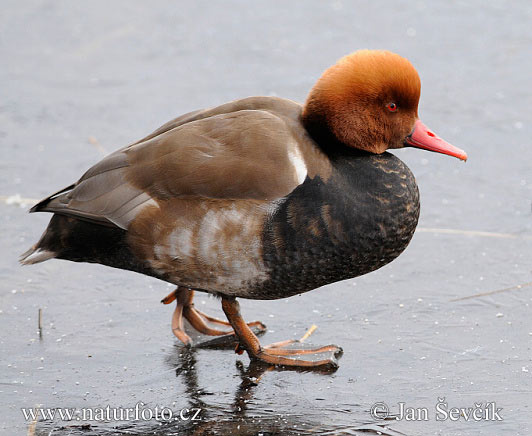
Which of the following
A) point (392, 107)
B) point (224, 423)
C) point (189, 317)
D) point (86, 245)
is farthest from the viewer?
point (189, 317)

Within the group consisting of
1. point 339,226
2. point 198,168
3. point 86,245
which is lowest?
point 86,245

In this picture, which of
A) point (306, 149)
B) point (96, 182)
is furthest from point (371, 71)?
point (96, 182)

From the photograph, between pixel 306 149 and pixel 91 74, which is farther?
pixel 91 74

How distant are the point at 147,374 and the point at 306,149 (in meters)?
1.12

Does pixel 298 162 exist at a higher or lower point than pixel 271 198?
higher

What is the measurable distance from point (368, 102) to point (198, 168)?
73cm

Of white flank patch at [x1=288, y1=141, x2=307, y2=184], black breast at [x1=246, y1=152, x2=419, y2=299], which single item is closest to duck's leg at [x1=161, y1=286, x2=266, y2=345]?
black breast at [x1=246, y1=152, x2=419, y2=299]

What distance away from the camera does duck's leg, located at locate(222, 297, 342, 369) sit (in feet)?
12.6

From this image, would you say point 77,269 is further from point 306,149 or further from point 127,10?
point 127,10

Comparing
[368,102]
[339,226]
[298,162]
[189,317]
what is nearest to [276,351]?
[189,317]

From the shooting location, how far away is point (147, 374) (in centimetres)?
379

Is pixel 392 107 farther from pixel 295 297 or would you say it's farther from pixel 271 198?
pixel 295 297

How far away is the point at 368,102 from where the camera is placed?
→ 373 cm

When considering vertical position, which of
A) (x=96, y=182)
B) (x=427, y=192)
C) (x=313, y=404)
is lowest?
(x=313, y=404)
